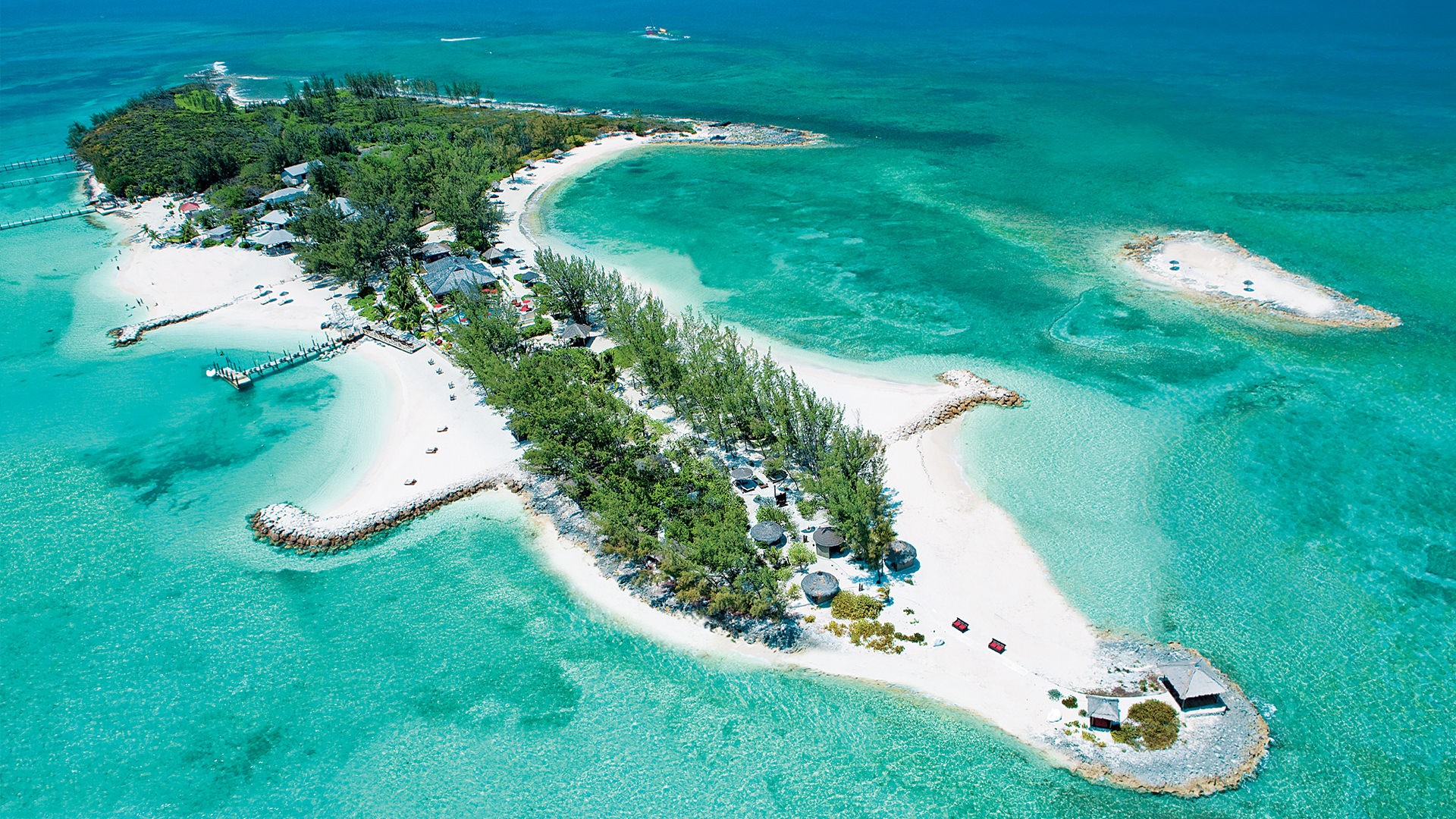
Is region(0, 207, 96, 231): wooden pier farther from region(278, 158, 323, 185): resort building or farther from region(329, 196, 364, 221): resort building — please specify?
region(329, 196, 364, 221): resort building

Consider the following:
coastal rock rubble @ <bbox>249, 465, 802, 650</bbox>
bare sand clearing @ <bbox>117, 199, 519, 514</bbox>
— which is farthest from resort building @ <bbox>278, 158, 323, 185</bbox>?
coastal rock rubble @ <bbox>249, 465, 802, 650</bbox>

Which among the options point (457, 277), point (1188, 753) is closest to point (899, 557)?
point (1188, 753)

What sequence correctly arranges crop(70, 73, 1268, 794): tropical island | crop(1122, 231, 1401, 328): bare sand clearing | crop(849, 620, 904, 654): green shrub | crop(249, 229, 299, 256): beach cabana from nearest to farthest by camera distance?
crop(70, 73, 1268, 794): tropical island → crop(849, 620, 904, 654): green shrub → crop(1122, 231, 1401, 328): bare sand clearing → crop(249, 229, 299, 256): beach cabana

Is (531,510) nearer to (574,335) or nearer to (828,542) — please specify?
(828,542)

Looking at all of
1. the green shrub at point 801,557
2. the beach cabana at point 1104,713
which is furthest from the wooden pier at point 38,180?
the beach cabana at point 1104,713

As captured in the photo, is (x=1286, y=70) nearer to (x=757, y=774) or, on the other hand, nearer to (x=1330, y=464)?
(x=1330, y=464)

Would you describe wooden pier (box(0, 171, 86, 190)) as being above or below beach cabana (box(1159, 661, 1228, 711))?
below

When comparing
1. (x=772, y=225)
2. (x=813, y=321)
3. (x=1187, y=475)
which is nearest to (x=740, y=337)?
(x=813, y=321)
